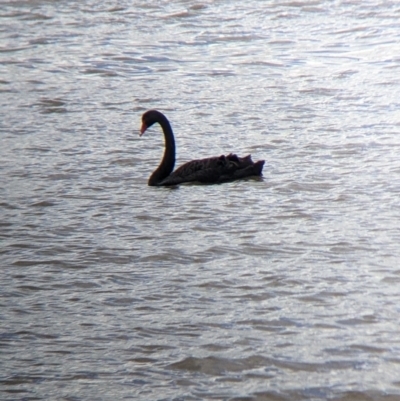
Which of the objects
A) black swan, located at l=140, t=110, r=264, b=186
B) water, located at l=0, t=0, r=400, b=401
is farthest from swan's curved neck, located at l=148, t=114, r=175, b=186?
water, located at l=0, t=0, r=400, b=401

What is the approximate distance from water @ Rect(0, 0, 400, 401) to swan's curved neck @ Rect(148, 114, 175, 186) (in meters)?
0.15

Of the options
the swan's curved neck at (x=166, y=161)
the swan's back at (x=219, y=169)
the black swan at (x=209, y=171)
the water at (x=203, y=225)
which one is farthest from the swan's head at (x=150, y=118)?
the swan's back at (x=219, y=169)

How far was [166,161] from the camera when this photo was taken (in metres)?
10.2

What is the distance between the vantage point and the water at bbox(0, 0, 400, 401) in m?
5.99

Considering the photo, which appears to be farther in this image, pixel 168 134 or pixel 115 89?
pixel 115 89

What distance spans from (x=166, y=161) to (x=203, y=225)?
1661mm

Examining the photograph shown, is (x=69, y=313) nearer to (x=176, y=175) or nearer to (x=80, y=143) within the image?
(x=176, y=175)

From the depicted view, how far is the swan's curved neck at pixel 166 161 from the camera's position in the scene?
33.1ft

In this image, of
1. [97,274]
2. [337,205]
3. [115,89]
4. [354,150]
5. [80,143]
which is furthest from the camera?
[115,89]

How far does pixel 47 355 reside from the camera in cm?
618

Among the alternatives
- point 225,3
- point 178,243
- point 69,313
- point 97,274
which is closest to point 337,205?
point 178,243

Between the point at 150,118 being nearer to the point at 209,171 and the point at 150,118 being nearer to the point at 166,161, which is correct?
the point at 166,161

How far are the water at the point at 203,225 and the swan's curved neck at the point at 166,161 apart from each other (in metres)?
0.15

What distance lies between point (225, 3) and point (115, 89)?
22.7 ft
